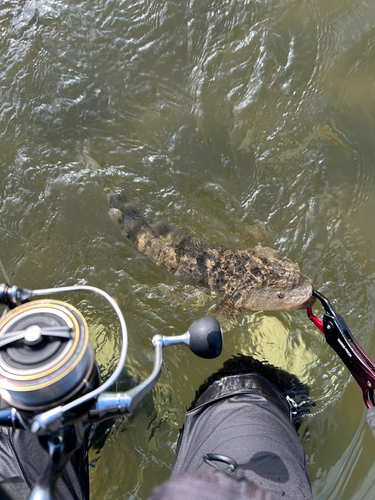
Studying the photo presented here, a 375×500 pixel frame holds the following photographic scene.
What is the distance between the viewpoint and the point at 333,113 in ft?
15.3

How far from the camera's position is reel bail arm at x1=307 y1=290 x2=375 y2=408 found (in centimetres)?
254

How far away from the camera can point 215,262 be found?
13.5ft

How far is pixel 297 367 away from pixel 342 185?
2432mm

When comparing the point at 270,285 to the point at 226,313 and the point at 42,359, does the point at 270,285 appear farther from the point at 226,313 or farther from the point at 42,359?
the point at 42,359

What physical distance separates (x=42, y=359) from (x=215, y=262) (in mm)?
2923

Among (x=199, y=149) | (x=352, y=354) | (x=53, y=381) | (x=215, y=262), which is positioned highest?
(x=199, y=149)

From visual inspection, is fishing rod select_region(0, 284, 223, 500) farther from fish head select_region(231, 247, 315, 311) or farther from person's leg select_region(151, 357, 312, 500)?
fish head select_region(231, 247, 315, 311)

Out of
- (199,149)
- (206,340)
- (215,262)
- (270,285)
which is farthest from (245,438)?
(199,149)

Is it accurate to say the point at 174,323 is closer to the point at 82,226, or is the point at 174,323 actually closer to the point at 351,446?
the point at 82,226

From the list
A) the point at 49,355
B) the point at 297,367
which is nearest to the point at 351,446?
the point at 297,367

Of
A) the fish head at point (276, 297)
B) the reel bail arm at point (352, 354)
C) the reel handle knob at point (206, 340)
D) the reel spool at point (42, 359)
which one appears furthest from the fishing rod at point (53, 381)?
the fish head at point (276, 297)

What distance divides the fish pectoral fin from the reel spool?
2.69 m

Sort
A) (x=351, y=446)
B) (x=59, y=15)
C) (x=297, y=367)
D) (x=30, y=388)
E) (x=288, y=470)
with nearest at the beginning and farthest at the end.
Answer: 1. (x=30, y=388)
2. (x=288, y=470)
3. (x=297, y=367)
4. (x=351, y=446)
5. (x=59, y=15)

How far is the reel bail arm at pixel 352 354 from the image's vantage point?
2535mm
